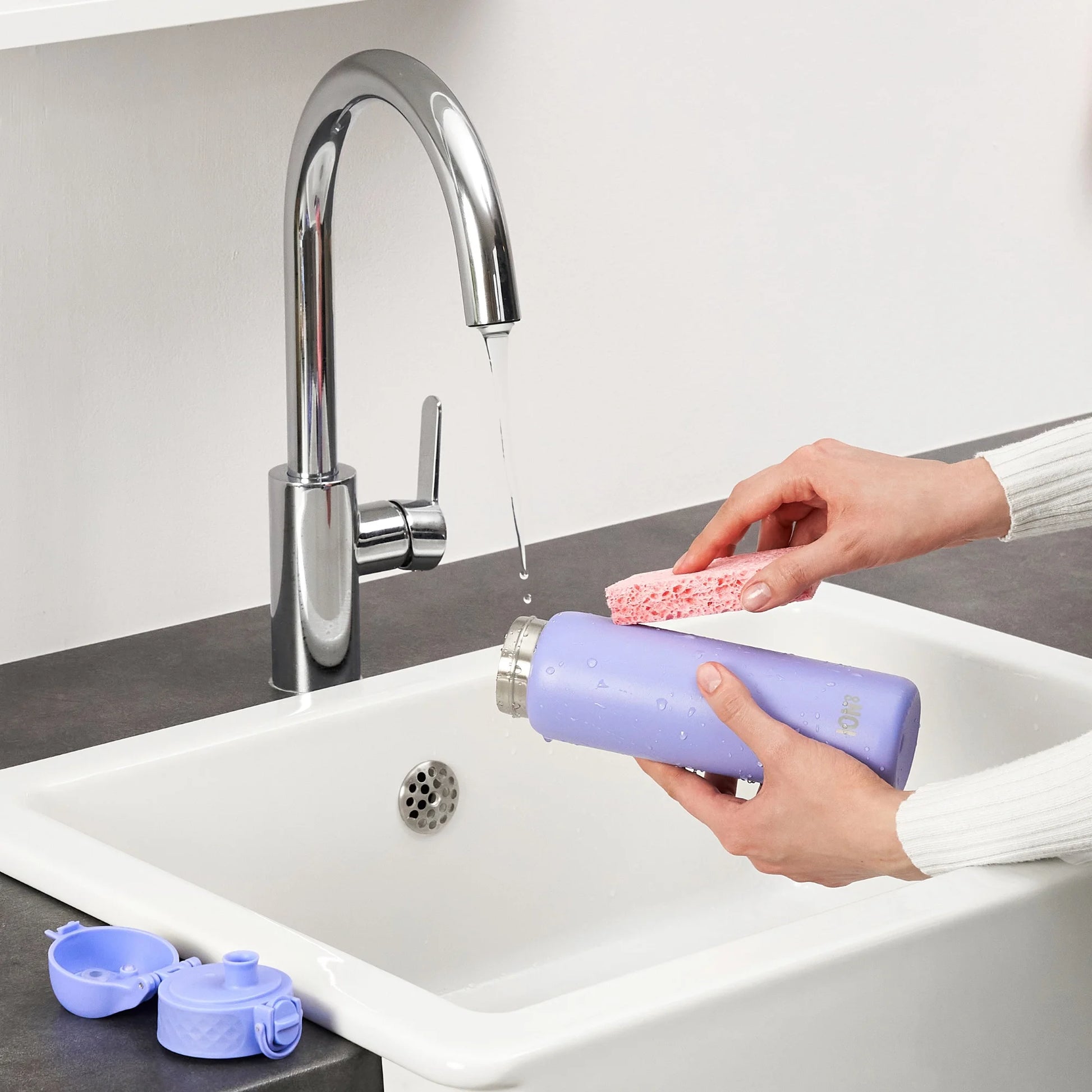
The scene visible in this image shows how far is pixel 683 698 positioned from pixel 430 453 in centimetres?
34

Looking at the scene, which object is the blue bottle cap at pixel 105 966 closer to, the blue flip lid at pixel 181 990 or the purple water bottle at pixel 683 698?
the blue flip lid at pixel 181 990

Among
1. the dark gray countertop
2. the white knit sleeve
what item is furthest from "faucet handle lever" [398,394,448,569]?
the white knit sleeve

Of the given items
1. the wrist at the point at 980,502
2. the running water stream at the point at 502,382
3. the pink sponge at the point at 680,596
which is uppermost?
the running water stream at the point at 502,382

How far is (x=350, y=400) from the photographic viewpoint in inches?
47.8

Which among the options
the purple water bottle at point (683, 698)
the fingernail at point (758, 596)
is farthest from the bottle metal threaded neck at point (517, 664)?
the fingernail at point (758, 596)

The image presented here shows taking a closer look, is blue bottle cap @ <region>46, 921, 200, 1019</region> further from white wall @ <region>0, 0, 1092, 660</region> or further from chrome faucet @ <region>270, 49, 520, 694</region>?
white wall @ <region>0, 0, 1092, 660</region>

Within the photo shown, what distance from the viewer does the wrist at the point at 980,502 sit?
916 mm

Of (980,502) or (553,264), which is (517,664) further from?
(553,264)

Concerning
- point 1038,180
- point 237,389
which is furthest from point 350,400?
point 1038,180

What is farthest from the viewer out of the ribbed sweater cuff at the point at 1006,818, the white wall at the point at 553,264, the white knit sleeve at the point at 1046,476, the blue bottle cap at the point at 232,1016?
the white wall at the point at 553,264

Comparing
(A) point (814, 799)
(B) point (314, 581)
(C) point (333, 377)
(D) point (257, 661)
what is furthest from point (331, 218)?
(A) point (814, 799)

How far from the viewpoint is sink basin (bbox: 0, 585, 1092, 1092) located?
62cm

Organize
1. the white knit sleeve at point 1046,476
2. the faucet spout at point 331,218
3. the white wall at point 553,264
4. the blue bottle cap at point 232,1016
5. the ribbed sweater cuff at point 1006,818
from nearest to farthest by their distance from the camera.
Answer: the blue bottle cap at point 232,1016 < the ribbed sweater cuff at point 1006,818 < the faucet spout at point 331,218 < the white knit sleeve at point 1046,476 < the white wall at point 553,264

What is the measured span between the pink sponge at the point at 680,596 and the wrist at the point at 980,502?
170 mm
